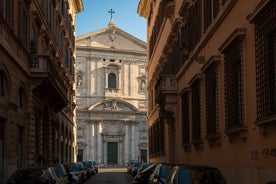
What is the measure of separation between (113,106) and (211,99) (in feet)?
197

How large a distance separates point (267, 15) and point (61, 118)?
33180 millimetres

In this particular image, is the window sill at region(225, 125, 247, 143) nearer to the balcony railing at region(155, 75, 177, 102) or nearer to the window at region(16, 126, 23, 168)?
the window at region(16, 126, 23, 168)

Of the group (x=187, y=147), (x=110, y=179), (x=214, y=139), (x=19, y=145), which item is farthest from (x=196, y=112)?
(x=110, y=179)

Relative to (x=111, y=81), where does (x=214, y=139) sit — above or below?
Answer: below

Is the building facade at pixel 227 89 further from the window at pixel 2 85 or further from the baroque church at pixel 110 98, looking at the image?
the baroque church at pixel 110 98

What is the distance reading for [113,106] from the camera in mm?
79938

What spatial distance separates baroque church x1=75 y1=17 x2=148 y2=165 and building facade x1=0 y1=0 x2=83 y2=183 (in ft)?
128

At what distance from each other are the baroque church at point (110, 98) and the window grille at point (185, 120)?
50.9 metres

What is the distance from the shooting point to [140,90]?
8312 centimetres

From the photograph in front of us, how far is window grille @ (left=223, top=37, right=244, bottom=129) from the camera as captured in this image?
15.8 metres

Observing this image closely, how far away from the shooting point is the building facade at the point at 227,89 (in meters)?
13.5

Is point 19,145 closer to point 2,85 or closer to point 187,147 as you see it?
point 2,85

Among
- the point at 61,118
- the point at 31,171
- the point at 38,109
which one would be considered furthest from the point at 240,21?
the point at 61,118

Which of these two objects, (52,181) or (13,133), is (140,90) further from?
(52,181)
